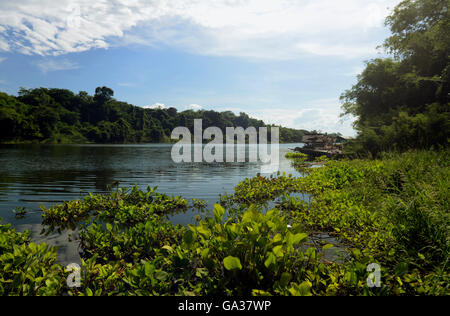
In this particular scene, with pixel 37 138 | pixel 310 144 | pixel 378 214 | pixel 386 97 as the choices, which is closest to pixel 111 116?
pixel 37 138

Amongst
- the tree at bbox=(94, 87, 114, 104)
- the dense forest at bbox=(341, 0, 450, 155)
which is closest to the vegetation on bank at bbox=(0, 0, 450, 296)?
the dense forest at bbox=(341, 0, 450, 155)

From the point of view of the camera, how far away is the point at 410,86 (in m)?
23.6

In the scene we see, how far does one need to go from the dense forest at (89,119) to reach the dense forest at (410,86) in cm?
9766

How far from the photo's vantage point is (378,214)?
6.23 metres

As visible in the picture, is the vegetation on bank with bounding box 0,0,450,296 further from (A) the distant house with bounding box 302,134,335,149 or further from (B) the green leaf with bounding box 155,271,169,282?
(A) the distant house with bounding box 302,134,335,149

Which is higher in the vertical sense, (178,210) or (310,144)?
(310,144)

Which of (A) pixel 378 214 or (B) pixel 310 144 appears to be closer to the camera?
(A) pixel 378 214

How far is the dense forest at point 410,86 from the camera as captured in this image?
1800cm

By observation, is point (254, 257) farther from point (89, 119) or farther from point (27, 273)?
point (89, 119)

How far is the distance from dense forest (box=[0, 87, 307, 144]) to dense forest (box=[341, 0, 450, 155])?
320ft

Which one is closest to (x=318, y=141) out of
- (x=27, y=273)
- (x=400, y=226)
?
(x=400, y=226)
